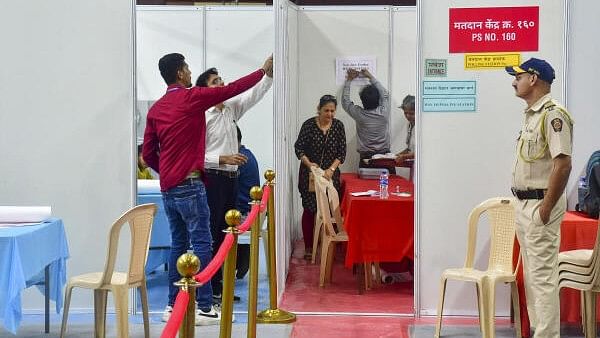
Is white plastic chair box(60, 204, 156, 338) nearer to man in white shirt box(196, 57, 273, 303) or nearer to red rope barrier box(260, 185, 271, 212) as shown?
red rope barrier box(260, 185, 271, 212)

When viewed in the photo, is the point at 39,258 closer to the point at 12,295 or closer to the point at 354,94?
the point at 12,295

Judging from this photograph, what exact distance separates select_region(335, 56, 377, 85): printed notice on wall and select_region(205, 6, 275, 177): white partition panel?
1.35 m

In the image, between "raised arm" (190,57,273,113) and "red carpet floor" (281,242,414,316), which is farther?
"red carpet floor" (281,242,414,316)

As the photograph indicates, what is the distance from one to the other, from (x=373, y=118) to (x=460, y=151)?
2836mm

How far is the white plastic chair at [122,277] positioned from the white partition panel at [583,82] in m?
2.55

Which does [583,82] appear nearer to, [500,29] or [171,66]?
[500,29]

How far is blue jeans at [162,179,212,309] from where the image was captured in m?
5.11

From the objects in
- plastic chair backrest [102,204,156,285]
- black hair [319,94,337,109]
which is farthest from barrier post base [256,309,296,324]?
black hair [319,94,337,109]

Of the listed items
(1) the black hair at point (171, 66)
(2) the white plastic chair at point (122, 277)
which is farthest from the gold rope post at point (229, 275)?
(1) the black hair at point (171, 66)

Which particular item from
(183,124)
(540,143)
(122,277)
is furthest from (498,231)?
(122,277)

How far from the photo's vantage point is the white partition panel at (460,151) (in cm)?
541

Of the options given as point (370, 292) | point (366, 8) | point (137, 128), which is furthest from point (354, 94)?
point (137, 128)

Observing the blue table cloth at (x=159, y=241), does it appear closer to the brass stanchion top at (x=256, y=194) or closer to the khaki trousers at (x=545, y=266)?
the brass stanchion top at (x=256, y=194)

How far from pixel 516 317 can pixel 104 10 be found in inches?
121
